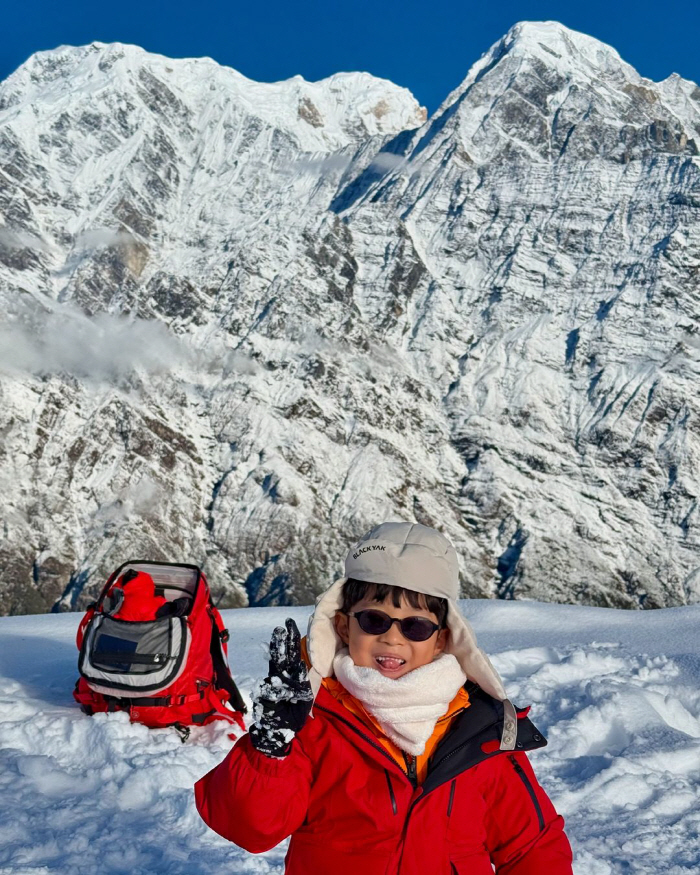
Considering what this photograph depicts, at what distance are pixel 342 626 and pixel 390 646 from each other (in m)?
0.31

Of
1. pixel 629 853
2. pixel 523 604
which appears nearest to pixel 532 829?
pixel 629 853

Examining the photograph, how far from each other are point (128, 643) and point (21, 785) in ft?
6.95

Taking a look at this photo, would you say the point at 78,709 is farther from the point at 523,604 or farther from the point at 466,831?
the point at 523,604

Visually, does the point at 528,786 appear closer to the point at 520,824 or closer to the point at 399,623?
the point at 520,824

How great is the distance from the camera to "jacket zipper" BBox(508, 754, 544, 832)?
11.9ft

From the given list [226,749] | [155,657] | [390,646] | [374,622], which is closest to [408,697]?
[390,646]

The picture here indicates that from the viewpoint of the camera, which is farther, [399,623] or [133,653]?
[133,653]

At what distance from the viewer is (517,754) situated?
375 cm

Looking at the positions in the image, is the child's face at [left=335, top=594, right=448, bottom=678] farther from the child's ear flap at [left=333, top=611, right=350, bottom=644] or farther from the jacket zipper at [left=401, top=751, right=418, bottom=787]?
the jacket zipper at [left=401, top=751, right=418, bottom=787]

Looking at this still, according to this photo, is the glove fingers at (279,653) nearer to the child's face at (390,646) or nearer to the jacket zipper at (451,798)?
the child's face at (390,646)

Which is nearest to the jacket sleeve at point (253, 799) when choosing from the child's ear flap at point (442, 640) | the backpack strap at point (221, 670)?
the child's ear flap at point (442, 640)

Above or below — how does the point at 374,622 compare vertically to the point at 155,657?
above

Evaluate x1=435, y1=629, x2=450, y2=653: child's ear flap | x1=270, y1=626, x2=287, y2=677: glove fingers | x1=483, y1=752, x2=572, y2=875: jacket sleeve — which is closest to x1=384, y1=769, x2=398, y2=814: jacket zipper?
x1=483, y1=752, x2=572, y2=875: jacket sleeve

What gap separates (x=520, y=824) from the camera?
142 inches
